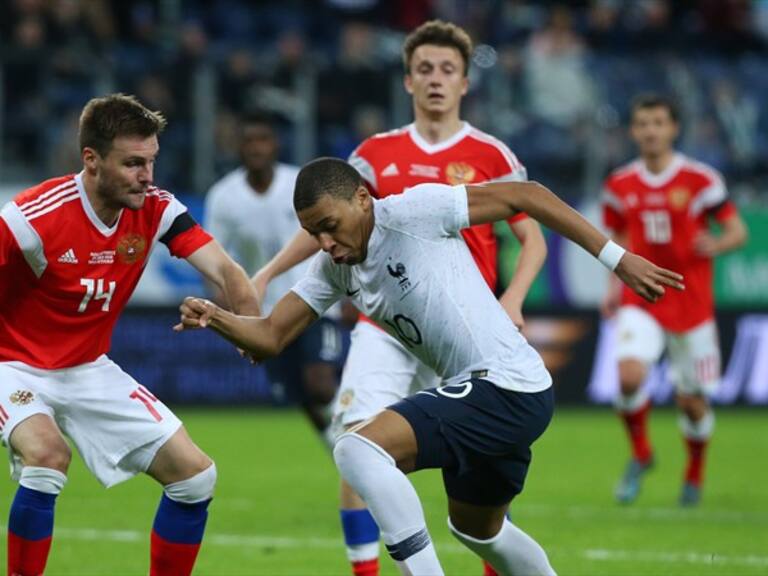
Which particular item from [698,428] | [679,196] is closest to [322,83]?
[679,196]

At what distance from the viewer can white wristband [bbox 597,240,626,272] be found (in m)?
6.11

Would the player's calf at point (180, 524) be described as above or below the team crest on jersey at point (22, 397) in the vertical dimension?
below

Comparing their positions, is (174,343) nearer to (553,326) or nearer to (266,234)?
(553,326)

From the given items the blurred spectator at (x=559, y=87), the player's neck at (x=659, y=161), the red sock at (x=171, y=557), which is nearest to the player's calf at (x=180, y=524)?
the red sock at (x=171, y=557)

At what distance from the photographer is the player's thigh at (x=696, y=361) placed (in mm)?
11695

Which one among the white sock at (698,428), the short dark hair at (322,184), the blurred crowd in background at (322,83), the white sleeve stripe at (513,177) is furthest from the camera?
the blurred crowd in background at (322,83)

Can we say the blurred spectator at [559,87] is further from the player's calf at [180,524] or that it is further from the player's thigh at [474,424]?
the player's thigh at [474,424]

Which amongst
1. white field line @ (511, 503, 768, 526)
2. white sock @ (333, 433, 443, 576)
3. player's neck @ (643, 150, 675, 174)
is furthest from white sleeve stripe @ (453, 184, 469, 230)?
player's neck @ (643, 150, 675, 174)

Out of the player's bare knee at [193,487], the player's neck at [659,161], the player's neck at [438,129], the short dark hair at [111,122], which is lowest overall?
the player's bare knee at [193,487]

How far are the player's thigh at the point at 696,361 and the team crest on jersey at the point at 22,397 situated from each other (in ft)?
20.4

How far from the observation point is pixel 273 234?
1141cm

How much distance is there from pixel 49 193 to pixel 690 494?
19.9 ft

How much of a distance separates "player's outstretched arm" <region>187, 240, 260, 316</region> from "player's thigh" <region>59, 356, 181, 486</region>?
0.55 metres

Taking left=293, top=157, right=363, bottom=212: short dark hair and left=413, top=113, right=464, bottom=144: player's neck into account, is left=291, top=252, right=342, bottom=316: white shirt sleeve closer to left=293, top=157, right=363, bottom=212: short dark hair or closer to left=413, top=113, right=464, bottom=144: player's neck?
left=293, top=157, right=363, bottom=212: short dark hair
